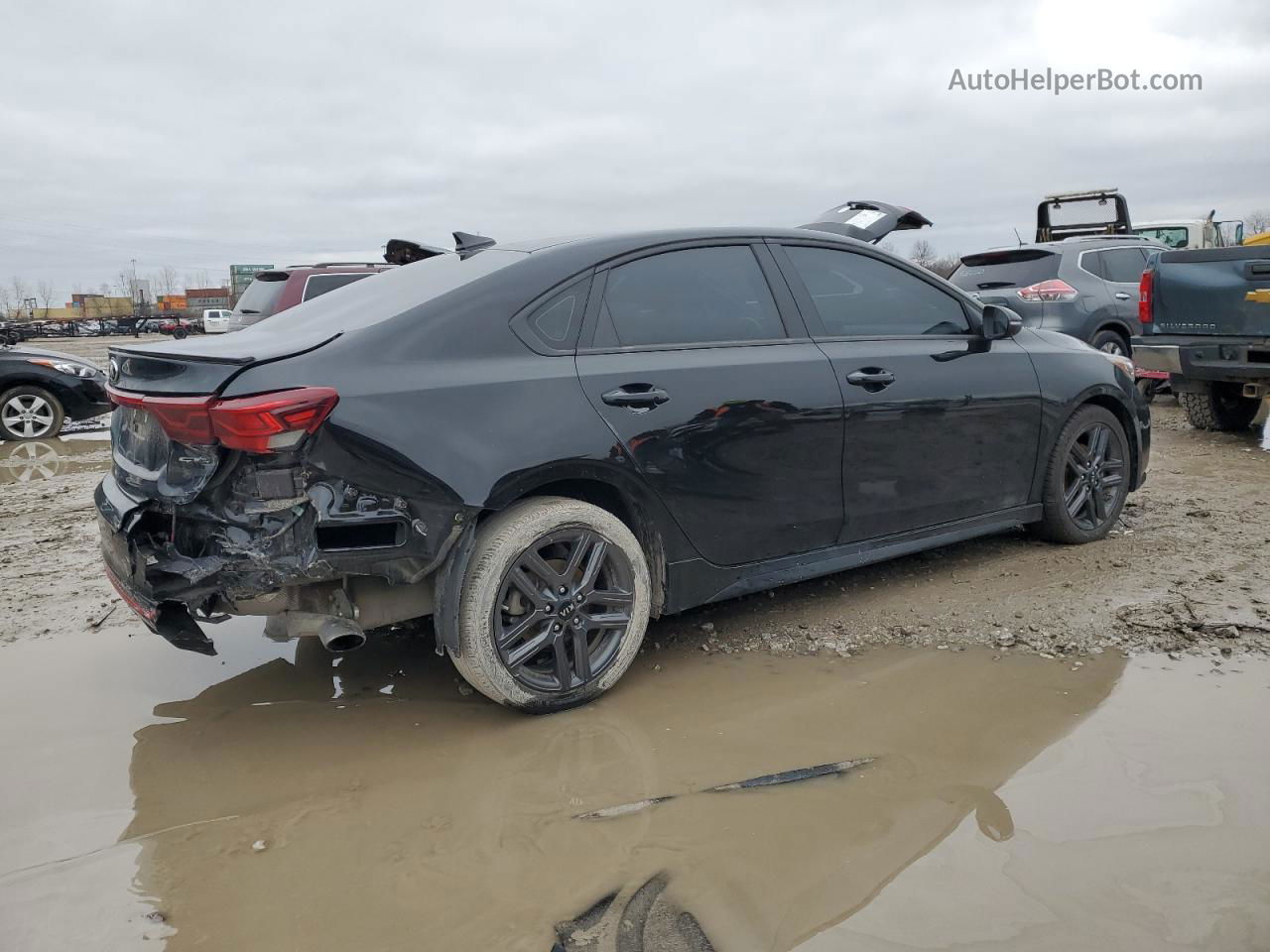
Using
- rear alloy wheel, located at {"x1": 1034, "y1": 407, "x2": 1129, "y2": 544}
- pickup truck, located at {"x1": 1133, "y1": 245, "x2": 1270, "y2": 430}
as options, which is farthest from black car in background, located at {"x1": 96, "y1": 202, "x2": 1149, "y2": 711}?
pickup truck, located at {"x1": 1133, "y1": 245, "x2": 1270, "y2": 430}

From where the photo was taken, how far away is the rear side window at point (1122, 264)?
10594 mm

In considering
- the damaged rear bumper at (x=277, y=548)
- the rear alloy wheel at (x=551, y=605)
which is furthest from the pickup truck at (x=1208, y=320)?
the damaged rear bumper at (x=277, y=548)

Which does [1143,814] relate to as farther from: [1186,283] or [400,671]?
[1186,283]

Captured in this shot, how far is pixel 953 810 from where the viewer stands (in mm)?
2635

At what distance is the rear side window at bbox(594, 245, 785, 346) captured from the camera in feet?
11.4

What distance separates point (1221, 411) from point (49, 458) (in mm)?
10569

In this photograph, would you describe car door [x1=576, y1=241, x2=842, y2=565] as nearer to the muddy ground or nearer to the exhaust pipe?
the muddy ground

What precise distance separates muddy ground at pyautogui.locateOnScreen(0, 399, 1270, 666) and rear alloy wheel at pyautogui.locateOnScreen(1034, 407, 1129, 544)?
0.40 ft

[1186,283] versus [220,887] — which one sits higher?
[1186,283]

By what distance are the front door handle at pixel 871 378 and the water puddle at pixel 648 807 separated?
107 cm

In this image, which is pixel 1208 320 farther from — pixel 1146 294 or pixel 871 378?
pixel 871 378

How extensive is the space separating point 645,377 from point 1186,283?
249 inches

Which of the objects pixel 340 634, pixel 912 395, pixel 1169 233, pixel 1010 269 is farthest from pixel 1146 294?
pixel 1169 233

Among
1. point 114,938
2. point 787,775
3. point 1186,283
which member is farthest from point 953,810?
point 1186,283
